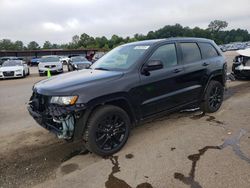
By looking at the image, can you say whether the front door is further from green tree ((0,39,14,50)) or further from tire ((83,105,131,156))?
green tree ((0,39,14,50))

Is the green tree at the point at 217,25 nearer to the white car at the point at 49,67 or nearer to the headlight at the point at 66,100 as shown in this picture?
the white car at the point at 49,67

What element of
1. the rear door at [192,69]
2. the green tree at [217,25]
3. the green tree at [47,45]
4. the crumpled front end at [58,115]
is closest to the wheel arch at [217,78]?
the rear door at [192,69]

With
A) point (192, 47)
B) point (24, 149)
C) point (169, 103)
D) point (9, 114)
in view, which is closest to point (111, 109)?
point (169, 103)

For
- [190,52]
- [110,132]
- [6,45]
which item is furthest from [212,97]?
[6,45]

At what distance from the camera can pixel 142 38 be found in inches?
3073

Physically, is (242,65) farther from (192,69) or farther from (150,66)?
(150,66)

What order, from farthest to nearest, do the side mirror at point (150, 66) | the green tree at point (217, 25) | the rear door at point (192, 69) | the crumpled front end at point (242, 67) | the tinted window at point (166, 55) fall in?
1. the green tree at point (217, 25)
2. the crumpled front end at point (242, 67)
3. the rear door at point (192, 69)
4. the tinted window at point (166, 55)
5. the side mirror at point (150, 66)

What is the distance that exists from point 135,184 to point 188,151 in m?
1.23

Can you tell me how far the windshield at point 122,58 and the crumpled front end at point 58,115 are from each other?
128cm

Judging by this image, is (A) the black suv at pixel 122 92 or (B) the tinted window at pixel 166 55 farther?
(B) the tinted window at pixel 166 55

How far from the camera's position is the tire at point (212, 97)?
19.2 feet

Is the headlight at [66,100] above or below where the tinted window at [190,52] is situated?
below

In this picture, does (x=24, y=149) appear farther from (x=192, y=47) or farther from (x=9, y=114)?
(x=192, y=47)

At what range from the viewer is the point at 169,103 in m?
4.93
